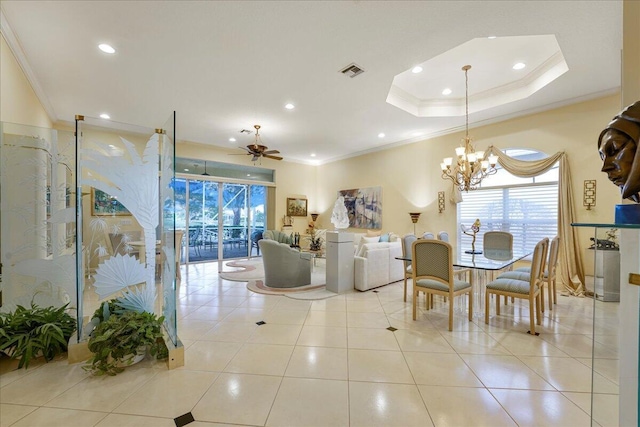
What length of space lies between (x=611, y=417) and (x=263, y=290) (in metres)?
4.04

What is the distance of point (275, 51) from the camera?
3.15 metres

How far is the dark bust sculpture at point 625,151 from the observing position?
104cm

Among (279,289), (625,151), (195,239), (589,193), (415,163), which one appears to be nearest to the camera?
(625,151)

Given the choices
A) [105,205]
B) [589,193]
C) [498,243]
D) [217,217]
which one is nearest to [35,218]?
[105,205]

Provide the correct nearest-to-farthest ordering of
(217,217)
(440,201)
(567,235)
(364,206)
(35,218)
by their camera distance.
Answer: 1. (35,218)
2. (567,235)
3. (440,201)
4. (217,217)
5. (364,206)

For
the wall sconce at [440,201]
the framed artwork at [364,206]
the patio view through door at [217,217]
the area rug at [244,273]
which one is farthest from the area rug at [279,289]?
the wall sconce at [440,201]

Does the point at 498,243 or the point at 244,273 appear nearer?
the point at 498,243

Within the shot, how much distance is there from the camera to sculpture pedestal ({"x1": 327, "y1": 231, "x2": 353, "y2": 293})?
4379mm

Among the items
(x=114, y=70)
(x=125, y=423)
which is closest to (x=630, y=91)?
(x=125, y=423)

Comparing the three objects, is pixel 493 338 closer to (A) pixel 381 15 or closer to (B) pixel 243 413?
(B) pixel 243 413

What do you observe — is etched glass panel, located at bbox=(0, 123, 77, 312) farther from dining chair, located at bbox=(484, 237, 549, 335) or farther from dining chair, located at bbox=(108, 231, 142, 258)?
dining chair, located at bbox=(484, 237, 549, 335)

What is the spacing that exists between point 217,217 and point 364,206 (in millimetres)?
4329

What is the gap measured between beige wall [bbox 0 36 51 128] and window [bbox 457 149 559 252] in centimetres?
735

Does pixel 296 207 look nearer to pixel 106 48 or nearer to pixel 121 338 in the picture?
pixel 106 48
